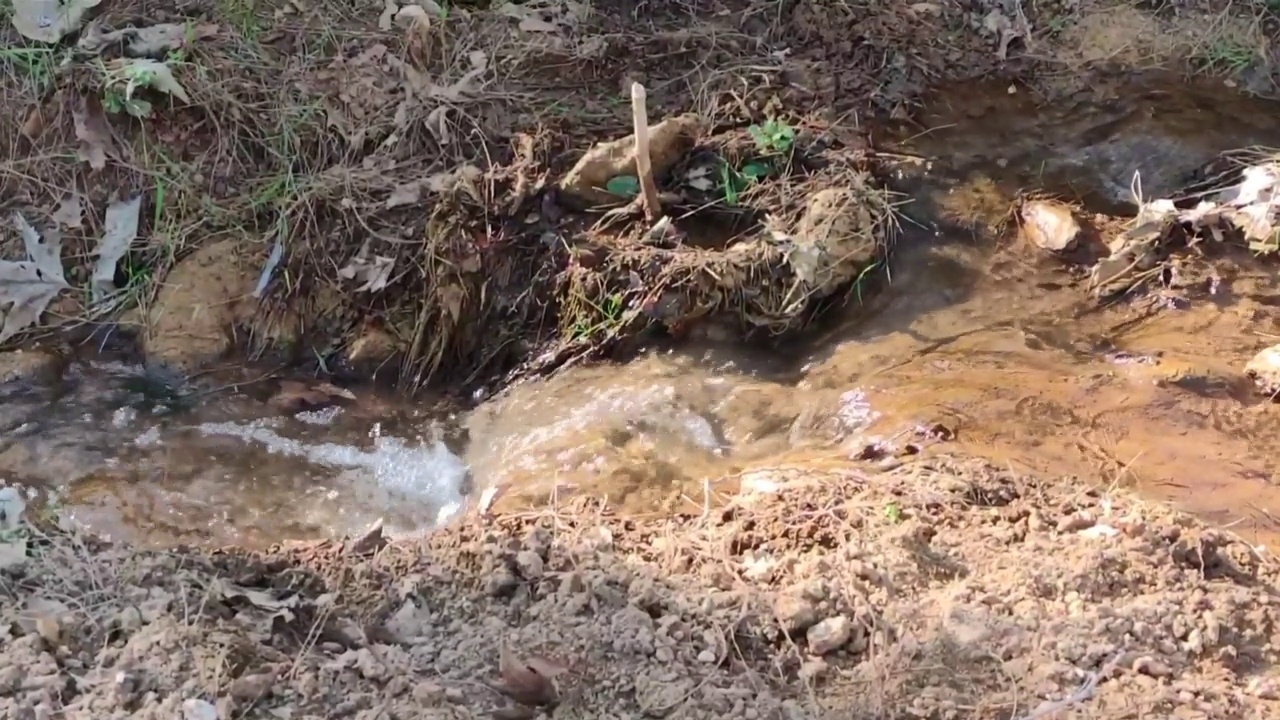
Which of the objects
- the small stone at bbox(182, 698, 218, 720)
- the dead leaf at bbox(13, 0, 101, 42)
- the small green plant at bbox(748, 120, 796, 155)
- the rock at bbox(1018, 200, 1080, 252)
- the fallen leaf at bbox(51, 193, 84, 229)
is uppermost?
→ the dead leaf at bbox(13, 0, 101, 42)

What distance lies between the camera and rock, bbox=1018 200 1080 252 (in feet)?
11.3

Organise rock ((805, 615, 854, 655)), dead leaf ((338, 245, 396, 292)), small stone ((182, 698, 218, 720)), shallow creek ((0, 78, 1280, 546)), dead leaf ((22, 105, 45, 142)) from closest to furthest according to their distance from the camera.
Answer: small stone ((182, 698, 218, 720)) → rock ((805, 615, 854, 655)) → shallow creek ((0, 78, 1280, 546)) → dead leaf ((338, 245, 396, 292)) → dead leaf ((22, 105, 45, 142))

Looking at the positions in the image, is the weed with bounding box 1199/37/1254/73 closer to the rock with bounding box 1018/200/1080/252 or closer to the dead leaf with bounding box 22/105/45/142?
the rock with bounding box 1018/200/1080/252

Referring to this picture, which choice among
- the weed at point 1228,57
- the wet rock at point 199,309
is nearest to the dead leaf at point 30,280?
the wet rock at point 199,309

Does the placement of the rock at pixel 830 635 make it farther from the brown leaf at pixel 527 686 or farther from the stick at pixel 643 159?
the stick at pixel 643 159

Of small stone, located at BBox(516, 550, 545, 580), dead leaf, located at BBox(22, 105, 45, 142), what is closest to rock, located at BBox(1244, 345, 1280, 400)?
small stone, located at BBox(516, 550, 545, 580)

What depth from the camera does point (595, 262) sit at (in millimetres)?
3344

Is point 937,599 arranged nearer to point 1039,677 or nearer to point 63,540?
point 1039,677

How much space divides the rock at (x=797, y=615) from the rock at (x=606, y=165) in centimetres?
169

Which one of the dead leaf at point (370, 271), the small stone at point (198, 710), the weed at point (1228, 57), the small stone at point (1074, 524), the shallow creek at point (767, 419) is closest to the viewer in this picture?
the small stone at point (198, 710)

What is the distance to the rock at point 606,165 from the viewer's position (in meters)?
3.44

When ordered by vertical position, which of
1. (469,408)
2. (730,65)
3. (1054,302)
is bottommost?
(469,408)

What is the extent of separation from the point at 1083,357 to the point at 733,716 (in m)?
1.73

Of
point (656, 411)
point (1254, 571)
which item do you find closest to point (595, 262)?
point (656, 411)
